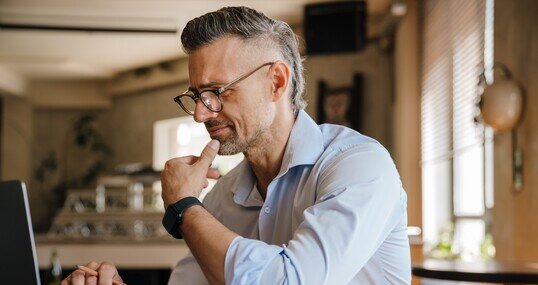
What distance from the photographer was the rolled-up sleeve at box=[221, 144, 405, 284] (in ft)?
4.03

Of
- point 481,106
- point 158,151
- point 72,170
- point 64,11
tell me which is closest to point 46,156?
point 72,170

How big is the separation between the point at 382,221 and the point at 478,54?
412cm

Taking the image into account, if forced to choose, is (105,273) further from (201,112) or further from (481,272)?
(481,272)

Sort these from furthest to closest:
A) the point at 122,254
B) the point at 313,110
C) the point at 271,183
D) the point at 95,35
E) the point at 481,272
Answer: the point at 95,35, the point at 313,110, the point at 122,254, the point at 481,272, the point at 271,183

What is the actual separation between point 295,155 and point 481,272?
50.5 inches

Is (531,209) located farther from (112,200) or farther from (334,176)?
(112,200)

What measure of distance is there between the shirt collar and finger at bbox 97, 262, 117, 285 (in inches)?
12.3

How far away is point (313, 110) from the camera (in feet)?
30.3

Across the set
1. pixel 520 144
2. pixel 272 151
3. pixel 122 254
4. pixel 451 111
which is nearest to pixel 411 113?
pixel 451 111

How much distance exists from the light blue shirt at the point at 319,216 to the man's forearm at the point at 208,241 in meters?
0.02

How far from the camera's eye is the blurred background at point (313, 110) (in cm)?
434

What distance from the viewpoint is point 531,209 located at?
3965mm

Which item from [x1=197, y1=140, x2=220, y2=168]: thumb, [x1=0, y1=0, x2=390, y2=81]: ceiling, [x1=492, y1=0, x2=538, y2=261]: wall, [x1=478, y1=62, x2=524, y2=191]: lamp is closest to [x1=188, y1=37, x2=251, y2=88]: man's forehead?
[x1=197, y1=140, x2=220, y2=168]: thumb

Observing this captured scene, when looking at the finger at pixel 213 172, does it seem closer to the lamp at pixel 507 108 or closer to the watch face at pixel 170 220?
the watch face at pixel 170 220
